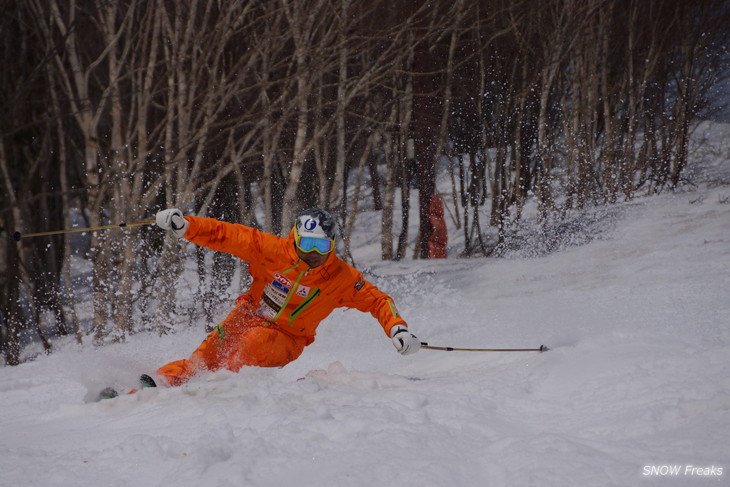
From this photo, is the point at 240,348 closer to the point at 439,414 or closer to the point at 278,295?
the point at 278,295

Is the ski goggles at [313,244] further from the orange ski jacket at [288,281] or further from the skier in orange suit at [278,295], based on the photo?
the orange ski jacket at [288,281]

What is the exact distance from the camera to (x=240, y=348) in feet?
14.6

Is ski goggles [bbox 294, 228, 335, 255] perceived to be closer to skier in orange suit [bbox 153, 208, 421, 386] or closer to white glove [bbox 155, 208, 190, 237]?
skier in orange suit [bbox 153, 208, 421, 386]

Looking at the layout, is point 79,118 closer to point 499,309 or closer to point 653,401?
point 499,309

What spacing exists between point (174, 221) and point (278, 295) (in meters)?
0.87

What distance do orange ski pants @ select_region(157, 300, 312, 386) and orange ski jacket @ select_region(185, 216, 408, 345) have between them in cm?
8

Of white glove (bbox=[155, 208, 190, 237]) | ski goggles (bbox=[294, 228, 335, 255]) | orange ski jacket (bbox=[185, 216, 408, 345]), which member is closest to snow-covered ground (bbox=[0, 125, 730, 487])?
orange ski jacket (bbox=[185, 216, 408, 345])

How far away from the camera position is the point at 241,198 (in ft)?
30.6

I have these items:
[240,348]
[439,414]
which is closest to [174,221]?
[240,348]

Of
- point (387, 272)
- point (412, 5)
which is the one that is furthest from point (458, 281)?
point (412, 5)

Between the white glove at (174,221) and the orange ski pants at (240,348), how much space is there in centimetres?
75

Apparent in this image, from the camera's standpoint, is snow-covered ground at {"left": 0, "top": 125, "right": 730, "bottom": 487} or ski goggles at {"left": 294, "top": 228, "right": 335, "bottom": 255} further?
ski goggles at {"left": 294, "top": 228, "right": 335, "bottom": 255}

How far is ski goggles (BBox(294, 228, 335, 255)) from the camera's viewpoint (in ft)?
14.1

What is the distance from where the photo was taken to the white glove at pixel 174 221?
428 centimetres
